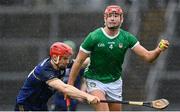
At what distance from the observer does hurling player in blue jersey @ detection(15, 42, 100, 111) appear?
9.20 meters

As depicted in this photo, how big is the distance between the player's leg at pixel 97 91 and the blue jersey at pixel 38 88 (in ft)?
1.22

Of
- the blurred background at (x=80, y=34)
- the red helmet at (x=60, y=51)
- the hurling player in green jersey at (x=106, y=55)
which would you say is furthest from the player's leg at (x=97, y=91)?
the blurred background at (x=80, y=34)

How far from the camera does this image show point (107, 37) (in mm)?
9539

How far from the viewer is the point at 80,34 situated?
12.6 meters

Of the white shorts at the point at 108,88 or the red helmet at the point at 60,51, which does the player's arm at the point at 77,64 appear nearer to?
the white shorts at the point at 108,88

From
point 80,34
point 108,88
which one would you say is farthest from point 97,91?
point 80,34

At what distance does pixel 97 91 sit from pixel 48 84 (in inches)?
23.4

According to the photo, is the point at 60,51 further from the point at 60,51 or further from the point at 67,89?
the point at 67,89

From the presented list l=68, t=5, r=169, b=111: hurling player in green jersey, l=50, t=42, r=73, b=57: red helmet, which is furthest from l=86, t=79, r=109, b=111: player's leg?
l=50, t=42, r=73, b=57: red helmet

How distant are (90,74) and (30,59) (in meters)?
3.01

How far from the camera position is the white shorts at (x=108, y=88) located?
379 inches

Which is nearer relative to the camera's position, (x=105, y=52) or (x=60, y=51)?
(x=60, y=51)

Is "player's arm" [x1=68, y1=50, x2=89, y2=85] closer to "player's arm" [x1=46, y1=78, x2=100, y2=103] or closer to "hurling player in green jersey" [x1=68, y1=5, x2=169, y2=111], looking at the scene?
"hurling player in green jersey" [x1=68, y1=5, x2=169, y2=111]

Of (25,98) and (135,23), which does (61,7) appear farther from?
(25,98)
